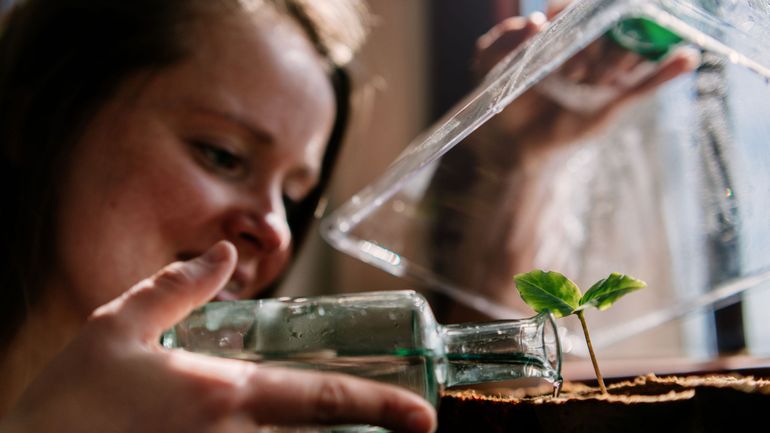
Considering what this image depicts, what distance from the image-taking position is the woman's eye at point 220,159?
29.4 inches

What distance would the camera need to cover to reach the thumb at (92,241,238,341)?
35 centimetres

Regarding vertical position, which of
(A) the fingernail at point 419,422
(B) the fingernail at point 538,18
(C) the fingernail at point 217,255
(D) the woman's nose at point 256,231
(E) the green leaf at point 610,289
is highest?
(B) the fingernail at point 538,18

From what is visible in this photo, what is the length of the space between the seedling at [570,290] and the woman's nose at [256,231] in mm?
441

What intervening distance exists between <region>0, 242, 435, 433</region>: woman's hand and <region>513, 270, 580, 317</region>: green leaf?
0.33 ft

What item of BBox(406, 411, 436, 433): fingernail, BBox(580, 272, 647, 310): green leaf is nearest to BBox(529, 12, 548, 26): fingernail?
BBox(580, 272, 647, 310): green leaf

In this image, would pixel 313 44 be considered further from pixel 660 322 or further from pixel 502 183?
pixel 660 322

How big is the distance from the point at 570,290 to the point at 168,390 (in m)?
0.22

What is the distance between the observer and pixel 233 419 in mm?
304

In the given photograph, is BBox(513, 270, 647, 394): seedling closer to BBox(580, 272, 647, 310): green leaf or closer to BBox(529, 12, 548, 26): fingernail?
BBox(580, 272, 647, 310): green leaf

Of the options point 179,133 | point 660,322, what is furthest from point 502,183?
point 179,133

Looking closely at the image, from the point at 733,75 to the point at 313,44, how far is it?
2.15ft

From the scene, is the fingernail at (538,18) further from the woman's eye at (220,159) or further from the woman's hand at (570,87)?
the woman's eye at (220,159)

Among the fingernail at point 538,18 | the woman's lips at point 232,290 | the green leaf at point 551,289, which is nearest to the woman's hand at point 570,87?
the fingernail at point 538,18

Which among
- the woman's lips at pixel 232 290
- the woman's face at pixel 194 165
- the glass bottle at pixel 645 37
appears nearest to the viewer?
the glass bottle at pixel 645 37
